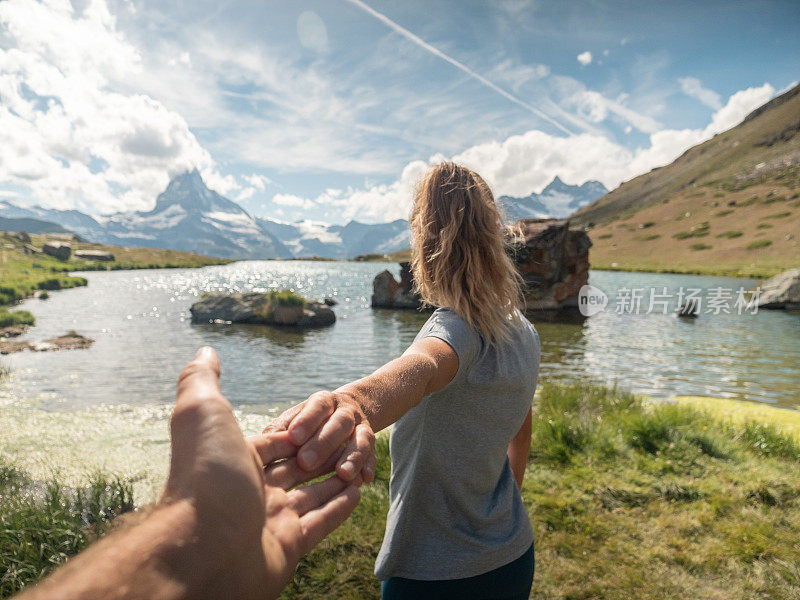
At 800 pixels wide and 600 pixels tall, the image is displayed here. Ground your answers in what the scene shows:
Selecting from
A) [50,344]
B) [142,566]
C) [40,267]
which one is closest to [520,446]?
[142,566]

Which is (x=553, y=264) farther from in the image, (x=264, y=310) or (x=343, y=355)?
(x=264, y=310)

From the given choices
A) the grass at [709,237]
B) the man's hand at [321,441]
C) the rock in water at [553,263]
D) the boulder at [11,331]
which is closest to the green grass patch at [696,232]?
the grass at [709,237]

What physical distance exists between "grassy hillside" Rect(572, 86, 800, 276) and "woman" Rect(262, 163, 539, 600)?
8152cm

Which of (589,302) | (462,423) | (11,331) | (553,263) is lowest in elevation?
(11,331)

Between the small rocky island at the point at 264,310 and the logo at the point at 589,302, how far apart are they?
20.9 meters

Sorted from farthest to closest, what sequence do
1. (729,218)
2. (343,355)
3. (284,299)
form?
(729,218) < (284,299) < (343,355)

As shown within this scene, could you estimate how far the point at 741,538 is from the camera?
555 centimetres

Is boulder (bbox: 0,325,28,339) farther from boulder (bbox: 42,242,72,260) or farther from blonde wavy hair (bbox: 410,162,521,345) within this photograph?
boulder (bbox: 42,242,72,260)

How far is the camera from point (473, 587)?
2.53m

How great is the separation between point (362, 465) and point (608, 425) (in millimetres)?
8368

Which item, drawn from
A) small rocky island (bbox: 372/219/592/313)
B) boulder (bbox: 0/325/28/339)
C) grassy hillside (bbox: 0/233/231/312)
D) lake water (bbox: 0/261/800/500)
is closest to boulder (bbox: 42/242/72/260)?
grassy hillside (bbox: 0/233/231/312)

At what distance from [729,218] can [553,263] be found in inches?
4432

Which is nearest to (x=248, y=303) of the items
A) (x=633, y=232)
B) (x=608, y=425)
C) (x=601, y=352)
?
(x=601, y=352)

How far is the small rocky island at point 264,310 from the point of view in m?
30.1
